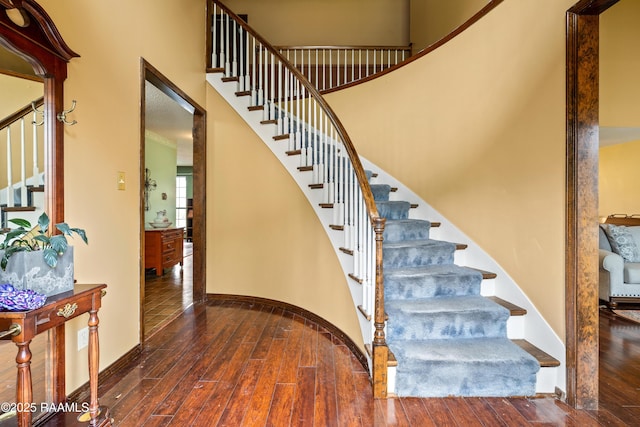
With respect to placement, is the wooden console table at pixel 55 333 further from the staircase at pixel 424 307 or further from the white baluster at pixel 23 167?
the staircase at pixel 424 307

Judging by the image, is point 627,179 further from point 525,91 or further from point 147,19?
point 147,19

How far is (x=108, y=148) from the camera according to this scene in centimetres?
216

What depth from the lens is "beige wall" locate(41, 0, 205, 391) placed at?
6.15 ft

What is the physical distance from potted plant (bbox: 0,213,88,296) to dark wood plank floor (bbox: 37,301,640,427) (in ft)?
2.61

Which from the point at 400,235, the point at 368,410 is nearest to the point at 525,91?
the point at 400,235

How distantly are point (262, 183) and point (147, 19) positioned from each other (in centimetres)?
185

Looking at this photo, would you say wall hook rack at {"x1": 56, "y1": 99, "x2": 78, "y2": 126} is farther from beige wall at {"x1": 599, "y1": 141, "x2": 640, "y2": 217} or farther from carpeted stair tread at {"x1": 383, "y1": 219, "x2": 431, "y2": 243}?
beige wall at {"x1": 599, "y1": 141, "x2": 640, "y2": 217}

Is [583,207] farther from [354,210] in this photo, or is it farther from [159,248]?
[159,248]

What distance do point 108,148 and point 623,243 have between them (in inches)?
217

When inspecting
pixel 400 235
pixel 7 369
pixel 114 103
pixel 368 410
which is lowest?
pixel 368 410

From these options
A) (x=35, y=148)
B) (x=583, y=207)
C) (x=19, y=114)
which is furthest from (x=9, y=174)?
(x=583, y=207)

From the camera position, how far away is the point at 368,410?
1.79 m

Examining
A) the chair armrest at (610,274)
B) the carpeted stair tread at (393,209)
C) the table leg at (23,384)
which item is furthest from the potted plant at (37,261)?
the chair armrest at (610,274)

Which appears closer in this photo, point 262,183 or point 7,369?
point 7,369
